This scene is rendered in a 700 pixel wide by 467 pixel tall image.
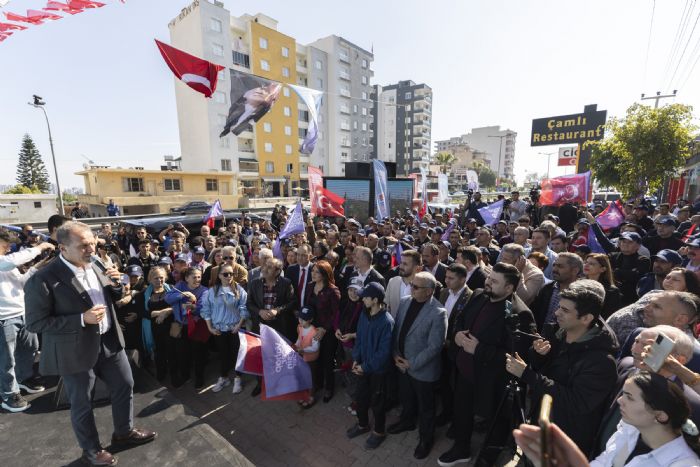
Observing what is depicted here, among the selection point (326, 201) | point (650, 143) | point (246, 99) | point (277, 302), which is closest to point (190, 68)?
point (246, 99)

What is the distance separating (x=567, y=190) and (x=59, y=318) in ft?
38.8

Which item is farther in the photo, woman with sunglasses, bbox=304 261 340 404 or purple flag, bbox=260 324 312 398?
woman with sunglasses, bbox=304 261 340 404

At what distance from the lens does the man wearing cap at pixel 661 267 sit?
3.95 metres

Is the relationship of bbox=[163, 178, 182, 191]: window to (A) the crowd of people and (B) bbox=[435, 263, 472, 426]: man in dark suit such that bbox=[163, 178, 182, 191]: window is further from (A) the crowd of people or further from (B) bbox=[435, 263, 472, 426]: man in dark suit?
(B) bbox=[435, 263, 472, 426]: man in dark suit

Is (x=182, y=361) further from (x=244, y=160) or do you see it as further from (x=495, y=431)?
(x=244, y=160)

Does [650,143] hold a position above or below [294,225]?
above

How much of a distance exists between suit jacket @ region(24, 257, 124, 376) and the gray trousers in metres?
0.18

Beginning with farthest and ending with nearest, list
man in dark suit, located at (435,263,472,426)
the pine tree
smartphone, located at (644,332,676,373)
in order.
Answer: the pine tree
man in dark suit, located at (435,263,472,426)
smartphone, located at (644,332,676,373)

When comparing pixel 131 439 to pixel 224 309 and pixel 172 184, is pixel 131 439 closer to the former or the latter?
pixel 224 309

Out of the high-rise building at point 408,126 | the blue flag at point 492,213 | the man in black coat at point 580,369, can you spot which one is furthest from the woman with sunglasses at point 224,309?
the high-rise building at point 408,126

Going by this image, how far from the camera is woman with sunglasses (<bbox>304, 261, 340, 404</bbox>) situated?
4.30 m

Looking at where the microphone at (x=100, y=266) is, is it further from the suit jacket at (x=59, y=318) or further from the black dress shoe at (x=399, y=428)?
the black dress shoe at (x=399, y=428)

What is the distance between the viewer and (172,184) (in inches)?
1347

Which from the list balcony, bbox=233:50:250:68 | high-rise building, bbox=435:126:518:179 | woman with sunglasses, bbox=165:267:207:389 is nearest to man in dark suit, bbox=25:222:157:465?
woman with sunglasses, bbox=165:267:207:389
